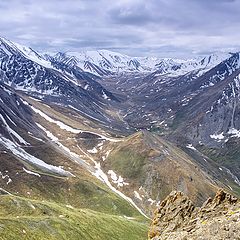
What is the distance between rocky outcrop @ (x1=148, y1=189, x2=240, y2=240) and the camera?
23.4 meters

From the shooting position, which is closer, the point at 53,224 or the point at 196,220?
the point at 196,220

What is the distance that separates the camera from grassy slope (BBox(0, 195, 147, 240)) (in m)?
101

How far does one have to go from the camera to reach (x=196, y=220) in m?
29.2

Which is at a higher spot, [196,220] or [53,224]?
[196,220]

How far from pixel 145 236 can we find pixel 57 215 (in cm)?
4142

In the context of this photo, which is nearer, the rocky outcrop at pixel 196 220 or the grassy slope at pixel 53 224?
the rocky outcrop at pixel 196 220

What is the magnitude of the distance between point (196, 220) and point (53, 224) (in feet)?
304

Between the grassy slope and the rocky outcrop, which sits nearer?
the rocky outcrop

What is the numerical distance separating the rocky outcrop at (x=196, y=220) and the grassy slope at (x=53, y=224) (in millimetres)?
66689

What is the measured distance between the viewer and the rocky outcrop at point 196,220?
23.4 metres

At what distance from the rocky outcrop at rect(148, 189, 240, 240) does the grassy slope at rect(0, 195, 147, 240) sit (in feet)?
219

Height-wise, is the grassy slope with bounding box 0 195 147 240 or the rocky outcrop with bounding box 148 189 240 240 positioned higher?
the rocky outcrop with bounding box 148 189 240 240

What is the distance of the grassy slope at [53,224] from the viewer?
101188 millimetres

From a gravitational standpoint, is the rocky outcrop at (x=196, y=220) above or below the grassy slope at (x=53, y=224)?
above
